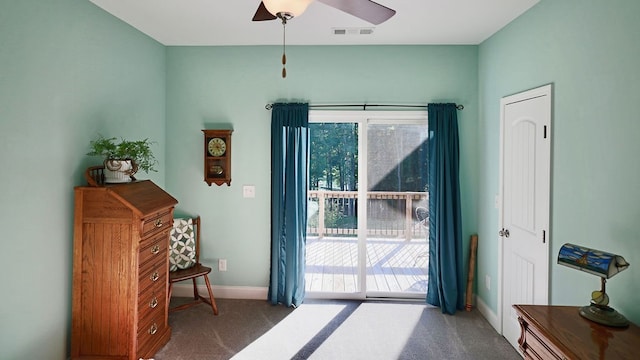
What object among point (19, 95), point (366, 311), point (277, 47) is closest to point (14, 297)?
point (19, 95)

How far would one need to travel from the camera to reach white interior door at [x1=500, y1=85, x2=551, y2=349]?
2.35m

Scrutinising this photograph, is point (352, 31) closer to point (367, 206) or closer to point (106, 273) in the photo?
point (367, 206)

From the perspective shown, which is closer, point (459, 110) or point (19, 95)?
point (19, 95)

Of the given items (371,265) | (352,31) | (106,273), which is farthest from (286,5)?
(371,265)

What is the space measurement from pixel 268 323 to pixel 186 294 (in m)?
1.14

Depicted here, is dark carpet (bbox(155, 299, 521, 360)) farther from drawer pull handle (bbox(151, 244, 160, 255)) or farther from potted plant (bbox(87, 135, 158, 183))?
potted plant (bbox(87, 135, 158, 183))

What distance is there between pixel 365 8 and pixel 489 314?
9.64 feet

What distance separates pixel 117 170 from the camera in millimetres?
2406

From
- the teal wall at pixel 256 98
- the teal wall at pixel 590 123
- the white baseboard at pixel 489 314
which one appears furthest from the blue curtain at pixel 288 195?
the teal wall at pixel 590 123

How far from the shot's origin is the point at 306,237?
3.55 meters

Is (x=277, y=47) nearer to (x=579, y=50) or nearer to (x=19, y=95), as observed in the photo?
(x=19, y=95)

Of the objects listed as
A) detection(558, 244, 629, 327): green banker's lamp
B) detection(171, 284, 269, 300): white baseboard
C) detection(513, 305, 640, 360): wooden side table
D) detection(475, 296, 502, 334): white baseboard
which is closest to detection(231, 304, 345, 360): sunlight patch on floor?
detection(171, 284, 269, 300): white baseboard

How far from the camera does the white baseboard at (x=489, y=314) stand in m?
2.94

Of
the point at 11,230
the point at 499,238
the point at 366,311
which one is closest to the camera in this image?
the point at 11,230
